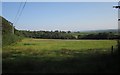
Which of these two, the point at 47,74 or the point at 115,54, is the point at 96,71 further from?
the point at 115,54

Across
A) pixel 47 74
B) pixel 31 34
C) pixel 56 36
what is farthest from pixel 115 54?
pixel 31 34

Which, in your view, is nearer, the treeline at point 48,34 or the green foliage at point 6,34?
the green foliage at point 6,34

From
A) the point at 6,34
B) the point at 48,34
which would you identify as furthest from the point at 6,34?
the point at 48,34

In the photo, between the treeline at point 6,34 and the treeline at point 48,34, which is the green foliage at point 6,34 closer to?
the treeline at point 6,34

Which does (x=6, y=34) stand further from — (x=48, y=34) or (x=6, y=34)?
(x=48, y=34)

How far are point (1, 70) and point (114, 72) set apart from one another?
6182 millimetres

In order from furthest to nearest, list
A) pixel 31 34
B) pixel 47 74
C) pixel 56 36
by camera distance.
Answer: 1. pixel 31 34
2. pixel 56 36
3. pixel 47 74

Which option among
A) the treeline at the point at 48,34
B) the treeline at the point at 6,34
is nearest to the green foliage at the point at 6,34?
the treeline at the point at 6,34

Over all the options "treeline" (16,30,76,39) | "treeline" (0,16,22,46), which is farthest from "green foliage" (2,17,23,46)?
"treeline" (16,30,76,39)

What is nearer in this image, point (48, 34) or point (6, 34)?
point (6, 34)

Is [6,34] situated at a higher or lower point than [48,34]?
lower

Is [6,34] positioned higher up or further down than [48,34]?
further down

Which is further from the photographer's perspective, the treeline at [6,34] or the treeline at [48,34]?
the treeline at [48,34]

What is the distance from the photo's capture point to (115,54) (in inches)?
741
